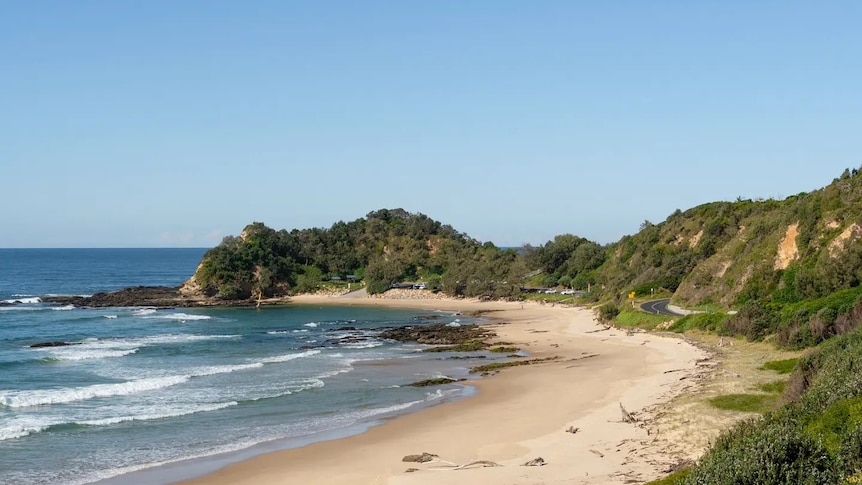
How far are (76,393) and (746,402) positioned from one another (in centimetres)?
2808

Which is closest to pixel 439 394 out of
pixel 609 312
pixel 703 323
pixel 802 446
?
pixel 703 323

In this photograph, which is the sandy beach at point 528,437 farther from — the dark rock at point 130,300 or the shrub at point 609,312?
the dark rock at point 130,300

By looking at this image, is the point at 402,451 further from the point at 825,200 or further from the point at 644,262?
the point at 644,262

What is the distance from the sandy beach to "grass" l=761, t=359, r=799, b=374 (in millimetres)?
3101

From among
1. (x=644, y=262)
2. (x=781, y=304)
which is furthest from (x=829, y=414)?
(x=644, y=262)

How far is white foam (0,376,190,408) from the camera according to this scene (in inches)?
1281

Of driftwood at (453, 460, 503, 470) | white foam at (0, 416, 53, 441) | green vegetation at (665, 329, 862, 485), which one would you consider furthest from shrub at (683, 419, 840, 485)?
white foam at (0, 416, 53, 441)

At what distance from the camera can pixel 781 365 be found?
30234 mm

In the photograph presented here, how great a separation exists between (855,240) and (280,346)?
122ft

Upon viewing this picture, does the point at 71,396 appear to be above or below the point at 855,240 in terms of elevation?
below

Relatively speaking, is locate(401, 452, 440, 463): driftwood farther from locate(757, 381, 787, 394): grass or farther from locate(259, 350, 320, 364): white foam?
locate(259, 350, 320, 364): white foam

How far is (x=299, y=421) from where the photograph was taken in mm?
28703

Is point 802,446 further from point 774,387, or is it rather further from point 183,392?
point 183,392

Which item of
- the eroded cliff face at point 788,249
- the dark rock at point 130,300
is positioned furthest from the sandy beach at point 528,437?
the dark rock at point 130,300
